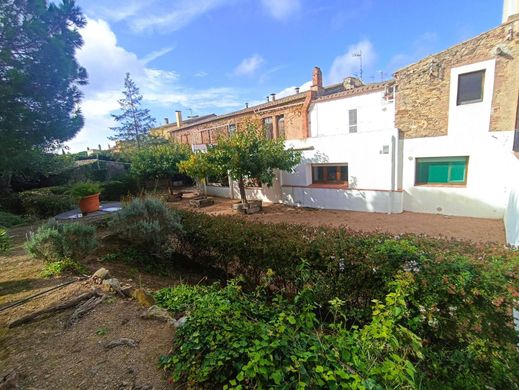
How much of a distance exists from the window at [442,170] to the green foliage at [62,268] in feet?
39.3

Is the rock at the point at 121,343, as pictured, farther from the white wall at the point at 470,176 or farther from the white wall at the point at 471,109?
the white wall at the point at 471,109

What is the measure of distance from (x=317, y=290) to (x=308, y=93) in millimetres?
13491

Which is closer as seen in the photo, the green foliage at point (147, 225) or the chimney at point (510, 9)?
the green foliage at point (147, 225)

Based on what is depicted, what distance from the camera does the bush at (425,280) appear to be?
2018 mm

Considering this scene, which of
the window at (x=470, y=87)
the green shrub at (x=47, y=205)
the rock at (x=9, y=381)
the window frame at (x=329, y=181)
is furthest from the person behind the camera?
the window frame at (x=329, y=181)

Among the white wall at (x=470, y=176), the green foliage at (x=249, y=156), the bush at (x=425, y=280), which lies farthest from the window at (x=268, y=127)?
the bush at (x=425, y=280)

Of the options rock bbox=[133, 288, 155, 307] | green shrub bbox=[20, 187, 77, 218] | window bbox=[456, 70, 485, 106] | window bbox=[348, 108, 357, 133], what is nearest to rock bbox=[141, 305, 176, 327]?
rock bbox=[133, 288, 155, 307]

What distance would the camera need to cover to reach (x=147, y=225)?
17.6 feet

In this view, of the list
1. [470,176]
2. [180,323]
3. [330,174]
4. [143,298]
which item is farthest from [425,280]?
[330,174]

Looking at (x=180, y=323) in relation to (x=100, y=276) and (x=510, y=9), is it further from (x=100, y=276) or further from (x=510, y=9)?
(x=510, y=9)

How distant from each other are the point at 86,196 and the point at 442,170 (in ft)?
45.7

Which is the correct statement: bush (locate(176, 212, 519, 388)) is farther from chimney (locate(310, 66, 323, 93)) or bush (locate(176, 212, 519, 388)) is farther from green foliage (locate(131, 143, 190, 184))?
chimney (locate(310, 66, 323, 93))

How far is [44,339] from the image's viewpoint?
8.23ft

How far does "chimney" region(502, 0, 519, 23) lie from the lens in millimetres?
8562
